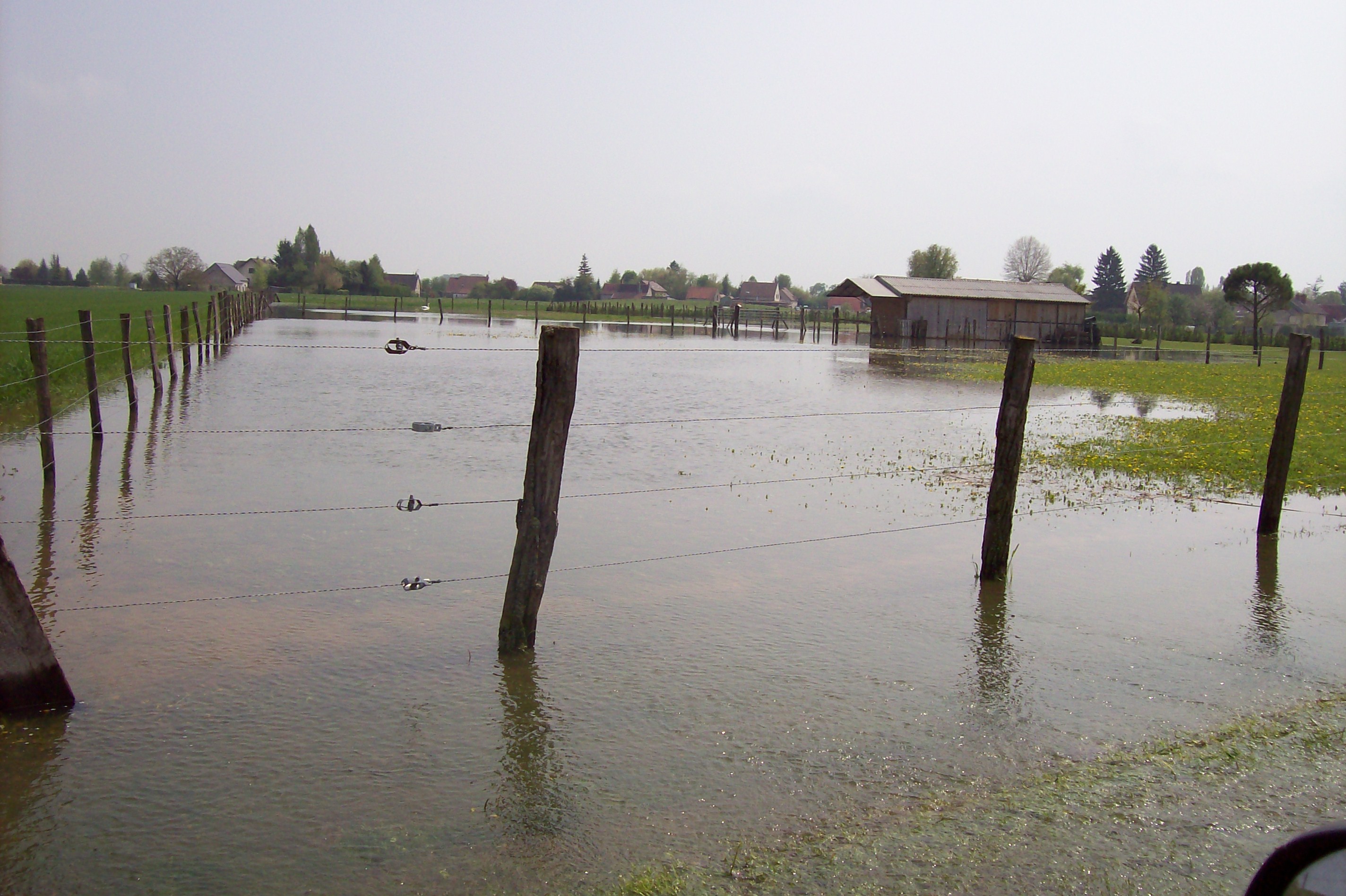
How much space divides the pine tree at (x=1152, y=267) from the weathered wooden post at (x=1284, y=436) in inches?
5473

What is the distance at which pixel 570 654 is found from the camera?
758 centimetres

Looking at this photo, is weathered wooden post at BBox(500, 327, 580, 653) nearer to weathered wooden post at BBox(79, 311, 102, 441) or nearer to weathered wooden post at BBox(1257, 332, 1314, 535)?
weathered wooden post at BBox(1257, 332, 1314, 535)

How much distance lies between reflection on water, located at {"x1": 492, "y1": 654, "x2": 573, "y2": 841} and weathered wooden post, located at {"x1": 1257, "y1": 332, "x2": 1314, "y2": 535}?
8.41m

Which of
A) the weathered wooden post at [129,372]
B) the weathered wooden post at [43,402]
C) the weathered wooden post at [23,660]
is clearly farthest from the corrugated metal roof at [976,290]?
the weathered wooden post at [23,660]

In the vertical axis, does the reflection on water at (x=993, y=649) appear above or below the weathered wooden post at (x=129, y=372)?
below

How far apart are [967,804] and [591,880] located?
76.1 inches

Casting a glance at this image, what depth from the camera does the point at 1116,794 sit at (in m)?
5.38

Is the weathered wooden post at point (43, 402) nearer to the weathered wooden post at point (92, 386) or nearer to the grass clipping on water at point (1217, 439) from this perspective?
the weathered wooden post at point (92, 386)

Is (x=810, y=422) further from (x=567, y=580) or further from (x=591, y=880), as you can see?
(x=591, y=880)

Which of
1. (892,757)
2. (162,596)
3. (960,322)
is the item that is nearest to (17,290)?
(960,322)

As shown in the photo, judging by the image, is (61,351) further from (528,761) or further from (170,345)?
(528,761)

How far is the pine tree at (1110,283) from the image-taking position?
129 m

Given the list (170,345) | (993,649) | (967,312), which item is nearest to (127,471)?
(170,345)

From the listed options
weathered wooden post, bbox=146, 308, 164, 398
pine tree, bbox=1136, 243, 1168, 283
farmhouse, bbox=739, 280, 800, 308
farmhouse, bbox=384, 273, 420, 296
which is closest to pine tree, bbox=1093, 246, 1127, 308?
pine tree, bbox=1136, 243, 1168, 283
